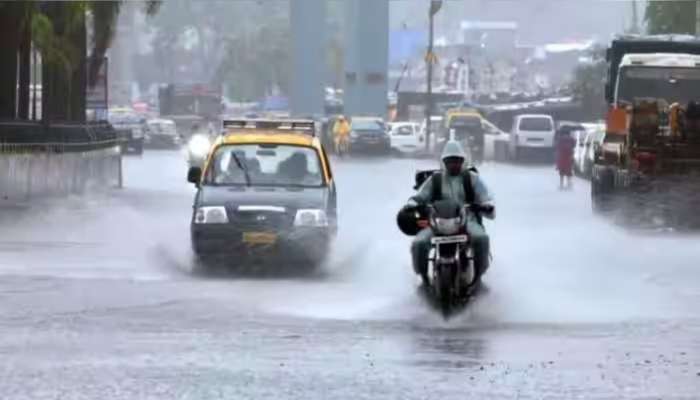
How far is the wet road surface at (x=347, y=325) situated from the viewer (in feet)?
42.8

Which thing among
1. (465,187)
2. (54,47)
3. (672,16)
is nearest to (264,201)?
(465,187)

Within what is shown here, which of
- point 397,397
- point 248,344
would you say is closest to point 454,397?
point 397,397

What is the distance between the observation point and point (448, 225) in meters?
17.2

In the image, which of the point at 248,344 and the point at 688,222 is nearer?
the point at 248,344

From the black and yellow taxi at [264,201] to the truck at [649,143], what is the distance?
1159 centimetres

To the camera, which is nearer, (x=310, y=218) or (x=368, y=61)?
(x=310, y=218)

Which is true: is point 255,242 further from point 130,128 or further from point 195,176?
point 130,128

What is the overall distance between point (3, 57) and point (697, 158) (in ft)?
55.6

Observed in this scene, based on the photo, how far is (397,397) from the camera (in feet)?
40.7

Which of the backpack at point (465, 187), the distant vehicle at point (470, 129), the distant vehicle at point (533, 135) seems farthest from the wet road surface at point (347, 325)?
the distant vehicle at point (470, 129)

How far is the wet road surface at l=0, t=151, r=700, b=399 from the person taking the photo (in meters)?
13.0

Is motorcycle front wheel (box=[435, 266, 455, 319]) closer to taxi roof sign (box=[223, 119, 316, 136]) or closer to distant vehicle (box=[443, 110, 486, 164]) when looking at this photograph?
taxi roof sign (box=[223, 119, 316, 136])

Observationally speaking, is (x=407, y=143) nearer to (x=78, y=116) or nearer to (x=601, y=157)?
(x=78, y=116)

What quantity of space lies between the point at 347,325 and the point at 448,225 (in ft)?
3.92
